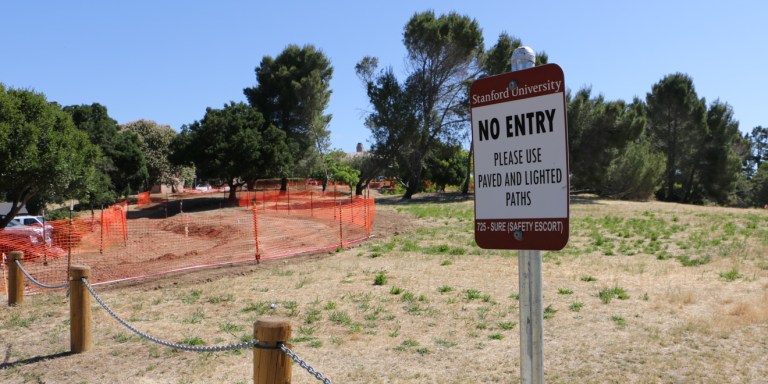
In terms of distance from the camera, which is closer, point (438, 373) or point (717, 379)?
point (717, 379)

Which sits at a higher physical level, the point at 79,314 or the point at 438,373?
the point at 79,314

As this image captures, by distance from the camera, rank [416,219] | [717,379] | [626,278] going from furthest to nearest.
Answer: [416,219] < [626,278] < [717,379]

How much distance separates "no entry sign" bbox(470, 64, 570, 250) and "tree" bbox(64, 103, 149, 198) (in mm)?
57905

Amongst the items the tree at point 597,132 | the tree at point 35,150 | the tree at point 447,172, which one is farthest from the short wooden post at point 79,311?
the tree at point 447,172

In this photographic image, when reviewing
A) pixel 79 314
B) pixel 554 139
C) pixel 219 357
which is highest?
pixel 554 139

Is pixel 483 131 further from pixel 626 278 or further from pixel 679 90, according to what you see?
pixel 679 90

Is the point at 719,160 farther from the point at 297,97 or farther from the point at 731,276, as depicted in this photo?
the point at 731,276

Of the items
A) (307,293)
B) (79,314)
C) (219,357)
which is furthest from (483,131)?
(307,293)

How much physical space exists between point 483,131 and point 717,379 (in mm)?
4632

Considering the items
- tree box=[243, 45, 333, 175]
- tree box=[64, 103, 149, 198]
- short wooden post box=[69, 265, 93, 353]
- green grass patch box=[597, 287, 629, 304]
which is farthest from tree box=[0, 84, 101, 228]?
tree box=[64, 103, 149, 198]

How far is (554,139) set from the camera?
7.57 feet

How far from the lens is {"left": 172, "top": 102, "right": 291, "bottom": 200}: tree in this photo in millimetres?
40906

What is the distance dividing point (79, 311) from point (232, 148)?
115ft

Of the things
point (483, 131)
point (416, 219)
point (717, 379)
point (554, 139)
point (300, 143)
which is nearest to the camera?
point (554, 139)
